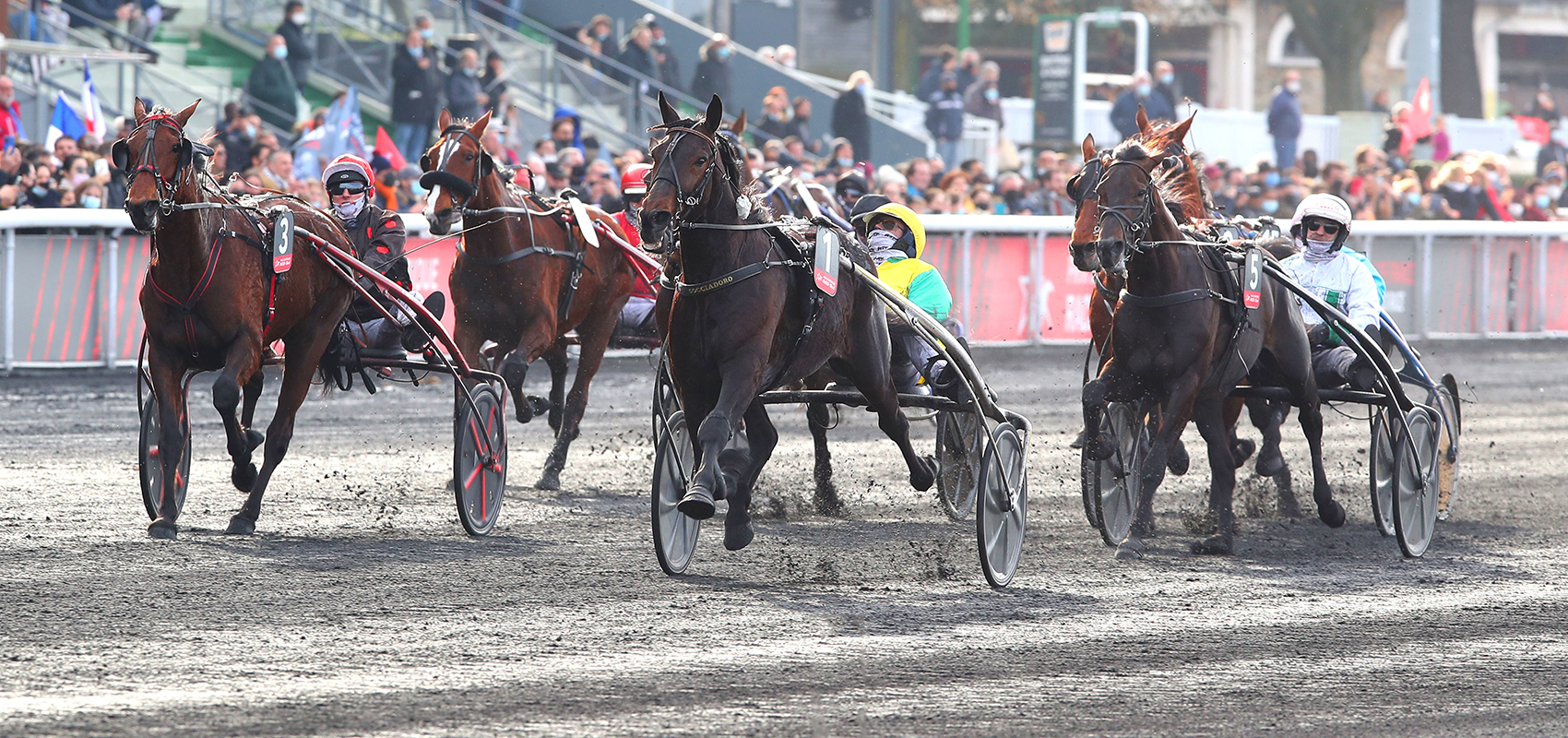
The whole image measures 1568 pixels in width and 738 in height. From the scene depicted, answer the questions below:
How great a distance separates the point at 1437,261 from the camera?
18156mm

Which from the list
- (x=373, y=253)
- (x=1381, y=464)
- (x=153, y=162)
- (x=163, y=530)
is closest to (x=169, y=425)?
(x=163, y=530)

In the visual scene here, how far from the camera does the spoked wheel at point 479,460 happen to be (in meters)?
8.06

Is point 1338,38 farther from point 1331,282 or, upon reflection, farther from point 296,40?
point 1331,282

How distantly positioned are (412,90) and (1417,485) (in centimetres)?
1171

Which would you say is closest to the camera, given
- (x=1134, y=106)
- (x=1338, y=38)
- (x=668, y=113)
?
(x=668, y=113)

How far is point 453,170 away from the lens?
934 centimetres

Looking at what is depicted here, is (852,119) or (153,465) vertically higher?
(852,119)

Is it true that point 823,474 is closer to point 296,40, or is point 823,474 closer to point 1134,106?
point 296,40

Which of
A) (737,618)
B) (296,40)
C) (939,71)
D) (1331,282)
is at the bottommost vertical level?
(737,618)

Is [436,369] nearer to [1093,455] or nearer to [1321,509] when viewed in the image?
[1093,455]

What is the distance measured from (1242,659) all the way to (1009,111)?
2101 cm

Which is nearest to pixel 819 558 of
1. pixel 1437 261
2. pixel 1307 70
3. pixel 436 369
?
pixel 436 369

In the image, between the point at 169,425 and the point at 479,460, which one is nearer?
the point at 169,425

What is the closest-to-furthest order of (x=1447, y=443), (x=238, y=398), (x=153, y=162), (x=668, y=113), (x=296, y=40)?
(x=668, y=113) → (x=153, y=162) → (x=238, y=398) → (x=1447, y=443) → (x=296, y=40)
